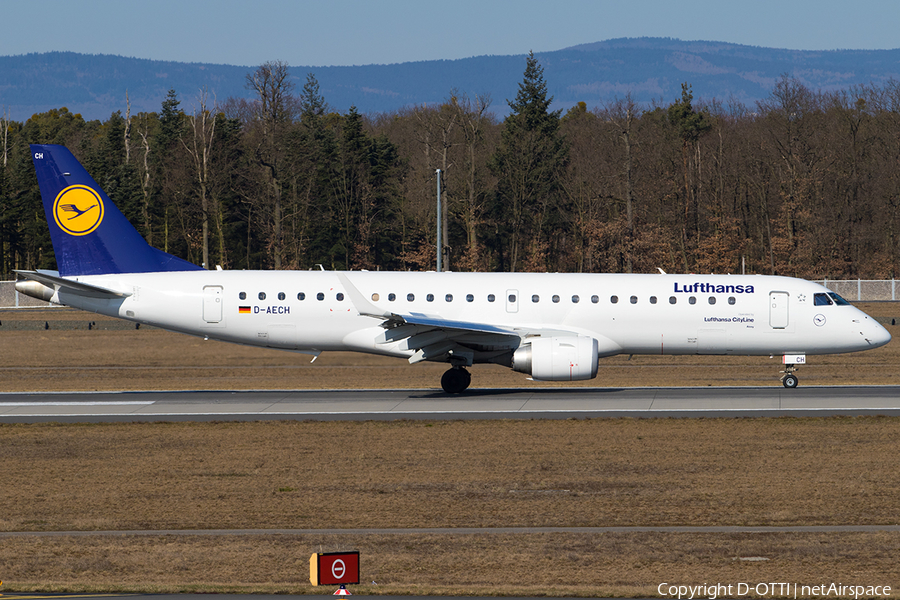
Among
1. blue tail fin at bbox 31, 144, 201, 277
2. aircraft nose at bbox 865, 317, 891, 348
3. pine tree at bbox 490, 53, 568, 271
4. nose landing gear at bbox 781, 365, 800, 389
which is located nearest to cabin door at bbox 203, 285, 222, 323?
blue tail fin at bbox 31, 144, 201, 277

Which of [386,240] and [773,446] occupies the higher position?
[386,240]

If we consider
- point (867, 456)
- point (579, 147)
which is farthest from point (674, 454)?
point (579, 147)

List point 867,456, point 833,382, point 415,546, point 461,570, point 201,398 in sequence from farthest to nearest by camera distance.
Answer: point 833,382, point 201,398, point 867,456, point 415,546, point 461,570

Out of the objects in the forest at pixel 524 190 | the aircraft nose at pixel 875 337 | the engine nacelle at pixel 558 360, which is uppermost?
the forest at pixel 524 190

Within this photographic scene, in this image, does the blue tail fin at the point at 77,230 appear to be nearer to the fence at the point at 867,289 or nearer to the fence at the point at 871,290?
the fence at the point at 867,289

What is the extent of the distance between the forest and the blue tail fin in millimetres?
45838

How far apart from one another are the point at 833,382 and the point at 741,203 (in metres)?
58.9

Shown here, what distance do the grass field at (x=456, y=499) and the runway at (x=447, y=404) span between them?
124cm

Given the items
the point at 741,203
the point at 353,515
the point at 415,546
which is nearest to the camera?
the point at 415,546

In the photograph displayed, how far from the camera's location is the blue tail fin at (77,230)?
95.6 feet

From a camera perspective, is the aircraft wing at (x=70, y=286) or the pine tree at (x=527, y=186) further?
the pine tree at (x=527, y=186)

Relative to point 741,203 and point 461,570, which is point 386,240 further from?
point 461,570

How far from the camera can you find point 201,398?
28438 millimetres

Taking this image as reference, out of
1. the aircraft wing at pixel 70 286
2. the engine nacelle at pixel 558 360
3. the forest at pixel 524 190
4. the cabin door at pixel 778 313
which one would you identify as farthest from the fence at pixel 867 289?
the engine nacelle at pixel 558 360
